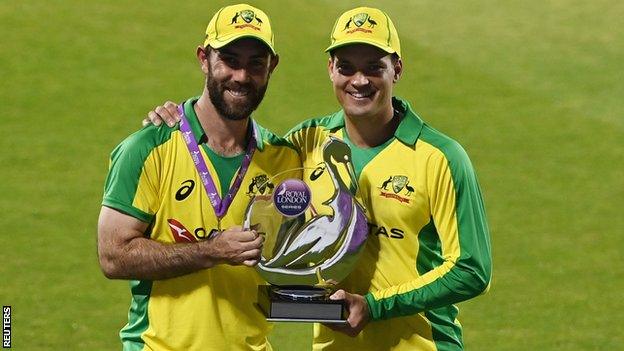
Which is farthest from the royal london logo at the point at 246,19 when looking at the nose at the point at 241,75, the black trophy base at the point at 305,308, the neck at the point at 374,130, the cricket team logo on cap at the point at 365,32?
the black trophy base at the point at 305,308

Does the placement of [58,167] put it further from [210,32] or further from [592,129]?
[210,32]

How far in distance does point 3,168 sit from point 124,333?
6.32m

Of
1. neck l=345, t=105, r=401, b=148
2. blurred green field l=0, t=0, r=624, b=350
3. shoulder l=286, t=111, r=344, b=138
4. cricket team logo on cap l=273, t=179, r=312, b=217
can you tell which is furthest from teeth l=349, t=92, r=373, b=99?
blurred green field l=0, t=0, r=624, b=350

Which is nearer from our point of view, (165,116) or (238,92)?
(238,92)

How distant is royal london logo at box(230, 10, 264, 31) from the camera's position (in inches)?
216

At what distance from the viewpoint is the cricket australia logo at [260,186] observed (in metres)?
5.51

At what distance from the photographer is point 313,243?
5.36m

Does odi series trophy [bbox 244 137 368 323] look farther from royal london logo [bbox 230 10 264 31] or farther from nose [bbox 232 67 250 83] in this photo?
royal london logo [bbox 230 10 264 31]

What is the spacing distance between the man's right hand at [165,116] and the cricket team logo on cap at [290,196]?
64cm

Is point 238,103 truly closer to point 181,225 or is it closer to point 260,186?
point 260,186

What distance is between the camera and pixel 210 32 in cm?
559

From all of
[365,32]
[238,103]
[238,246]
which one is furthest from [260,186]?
[365,32]

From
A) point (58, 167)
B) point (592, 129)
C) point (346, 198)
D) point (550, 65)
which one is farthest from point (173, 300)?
point (550, 65)

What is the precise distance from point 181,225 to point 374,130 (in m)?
0.82
